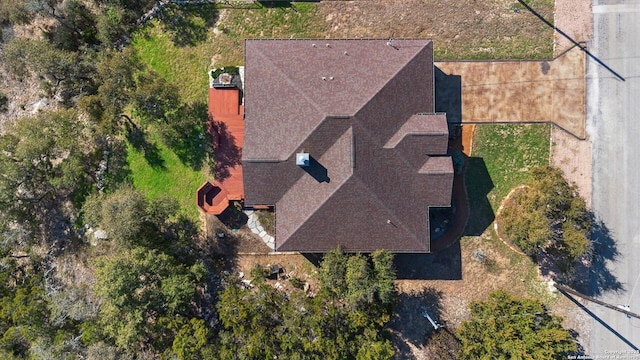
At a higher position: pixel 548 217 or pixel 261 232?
pixel 548 217

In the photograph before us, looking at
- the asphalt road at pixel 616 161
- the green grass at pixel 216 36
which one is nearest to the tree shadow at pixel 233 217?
the green grass at pixel 216 36

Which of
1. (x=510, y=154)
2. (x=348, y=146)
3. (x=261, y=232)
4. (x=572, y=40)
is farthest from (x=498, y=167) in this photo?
(x=261, y=232)

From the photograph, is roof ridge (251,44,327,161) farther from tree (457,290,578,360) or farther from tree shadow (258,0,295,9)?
tree (457,290,578,360)

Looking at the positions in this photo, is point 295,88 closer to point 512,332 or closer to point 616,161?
point 512,332

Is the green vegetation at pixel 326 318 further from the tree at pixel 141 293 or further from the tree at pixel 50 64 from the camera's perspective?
the tree at pixel 50 64

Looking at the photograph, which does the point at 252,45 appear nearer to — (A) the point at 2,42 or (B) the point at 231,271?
(B) the point at 231,271

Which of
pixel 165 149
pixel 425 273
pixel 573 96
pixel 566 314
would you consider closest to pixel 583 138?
pixel 573 96
